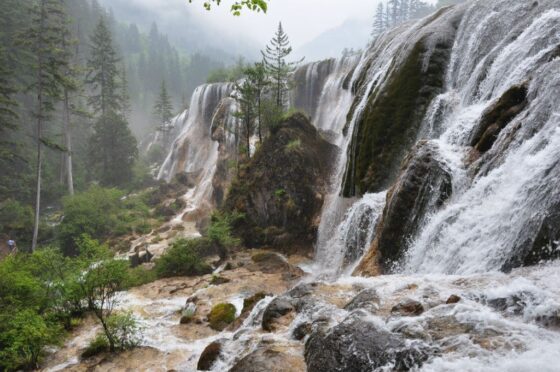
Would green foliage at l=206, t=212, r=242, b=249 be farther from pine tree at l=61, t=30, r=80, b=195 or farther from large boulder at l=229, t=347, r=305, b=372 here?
pine tree at l=61, t=30, r=80, b=195

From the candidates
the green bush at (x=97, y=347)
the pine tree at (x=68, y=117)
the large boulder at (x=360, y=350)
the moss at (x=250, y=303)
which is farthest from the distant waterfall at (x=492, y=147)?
the pine tree at (x=68, y=117)

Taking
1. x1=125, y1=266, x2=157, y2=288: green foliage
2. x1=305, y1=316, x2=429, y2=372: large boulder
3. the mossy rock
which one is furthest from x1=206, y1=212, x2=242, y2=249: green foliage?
x1=305, y1=316, x2=429, y2=372: large boulder

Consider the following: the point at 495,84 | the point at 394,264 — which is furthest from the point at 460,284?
the point at 495,84

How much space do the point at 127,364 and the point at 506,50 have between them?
46.8 feet

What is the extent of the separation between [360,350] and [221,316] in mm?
7030

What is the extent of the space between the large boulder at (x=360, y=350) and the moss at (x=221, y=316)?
5831mm

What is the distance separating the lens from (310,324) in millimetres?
6109

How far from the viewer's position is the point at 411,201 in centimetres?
958

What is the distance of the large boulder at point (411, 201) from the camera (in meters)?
9.12

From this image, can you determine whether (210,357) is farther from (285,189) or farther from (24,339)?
(285,189)

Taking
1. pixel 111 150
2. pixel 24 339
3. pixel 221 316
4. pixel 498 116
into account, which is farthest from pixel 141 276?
pixel 111 150

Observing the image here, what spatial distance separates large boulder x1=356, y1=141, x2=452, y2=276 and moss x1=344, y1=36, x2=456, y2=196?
3.46 metres

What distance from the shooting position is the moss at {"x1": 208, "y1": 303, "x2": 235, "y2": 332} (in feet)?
33.7

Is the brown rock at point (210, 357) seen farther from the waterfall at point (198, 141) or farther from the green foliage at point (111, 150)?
the green foliage at point (111, 150)
